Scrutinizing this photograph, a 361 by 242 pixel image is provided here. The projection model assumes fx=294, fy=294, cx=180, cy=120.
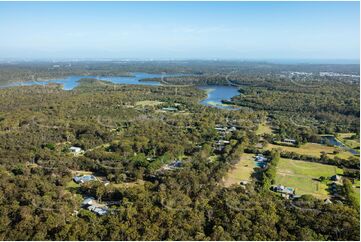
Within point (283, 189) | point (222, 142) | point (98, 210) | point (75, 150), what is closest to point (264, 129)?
point (222, 142)

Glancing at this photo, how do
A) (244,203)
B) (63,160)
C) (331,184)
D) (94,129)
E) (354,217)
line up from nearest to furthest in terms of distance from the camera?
(354,217)
(244,203)
(331,184)
(63,160)
(94,129)

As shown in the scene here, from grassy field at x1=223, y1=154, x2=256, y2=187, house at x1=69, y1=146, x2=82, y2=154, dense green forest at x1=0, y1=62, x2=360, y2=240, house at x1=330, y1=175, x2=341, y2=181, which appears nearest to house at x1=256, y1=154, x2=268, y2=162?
grassy field at x1=223, y1=154, x2=256, y2=187

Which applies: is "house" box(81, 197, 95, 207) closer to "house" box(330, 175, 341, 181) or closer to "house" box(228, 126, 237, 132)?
"house" box(330, 175, 341, 181)

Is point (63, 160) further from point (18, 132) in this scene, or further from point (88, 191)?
point (18, 132)

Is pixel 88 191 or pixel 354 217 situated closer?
pixel 354 217

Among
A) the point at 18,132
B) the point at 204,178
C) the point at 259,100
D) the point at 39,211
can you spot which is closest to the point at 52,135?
the point at 18,132

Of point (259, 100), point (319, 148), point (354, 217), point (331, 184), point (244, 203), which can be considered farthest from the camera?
point (259, 100)

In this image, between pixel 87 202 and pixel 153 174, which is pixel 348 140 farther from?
pixel 87 202
